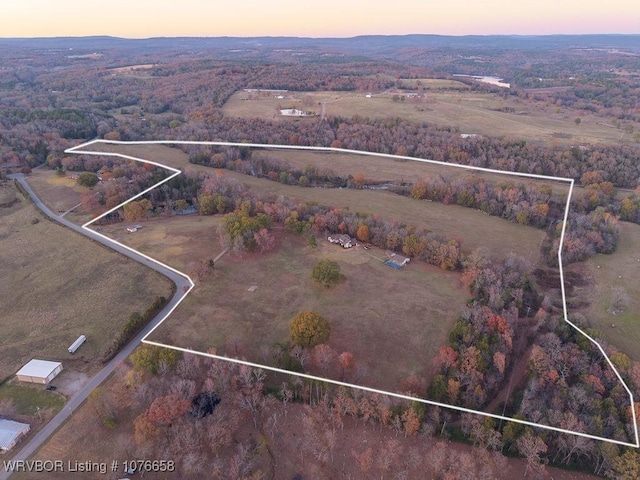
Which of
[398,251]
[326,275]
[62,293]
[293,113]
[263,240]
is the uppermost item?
[293,113]

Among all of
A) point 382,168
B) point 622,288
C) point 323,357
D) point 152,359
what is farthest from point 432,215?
point 152,359

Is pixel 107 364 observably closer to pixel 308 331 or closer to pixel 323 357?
pixel 308 331

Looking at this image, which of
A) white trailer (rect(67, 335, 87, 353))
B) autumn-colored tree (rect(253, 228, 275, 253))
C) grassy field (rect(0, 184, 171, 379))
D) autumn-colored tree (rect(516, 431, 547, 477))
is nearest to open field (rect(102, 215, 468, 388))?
autumn-colored tree (rect(253, 228, 275, 253))

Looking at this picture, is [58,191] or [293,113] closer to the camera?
[58,191]

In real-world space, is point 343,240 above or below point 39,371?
above

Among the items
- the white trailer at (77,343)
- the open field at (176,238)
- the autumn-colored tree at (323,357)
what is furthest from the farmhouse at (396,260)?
the white trailer at (77,343)

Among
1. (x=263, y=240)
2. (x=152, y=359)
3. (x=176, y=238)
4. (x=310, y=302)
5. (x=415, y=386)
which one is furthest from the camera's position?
(x=176, y=238)

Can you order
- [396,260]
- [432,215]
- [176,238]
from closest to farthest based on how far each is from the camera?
[396,260] → [176,238] → [432,215]

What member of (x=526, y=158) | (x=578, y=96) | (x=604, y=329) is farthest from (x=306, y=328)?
(x=578, y=96)
